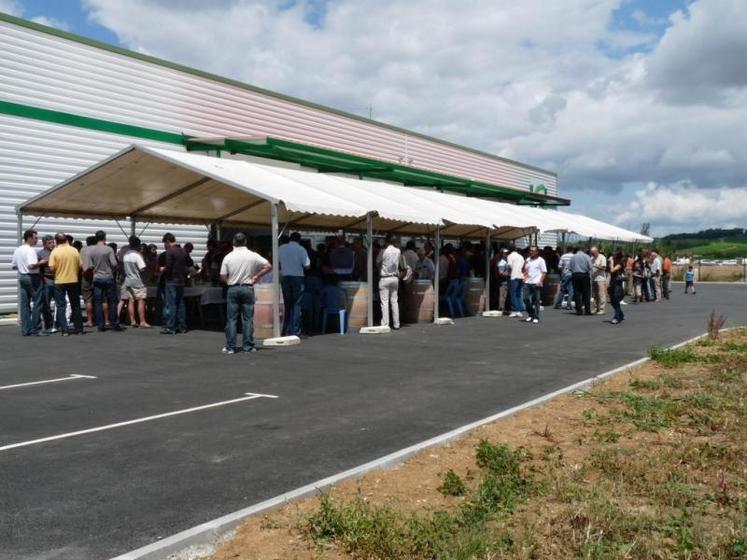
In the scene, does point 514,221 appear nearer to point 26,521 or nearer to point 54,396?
point 54,396

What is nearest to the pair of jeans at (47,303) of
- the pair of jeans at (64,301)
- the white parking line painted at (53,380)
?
the pair of jeans at (64,301)

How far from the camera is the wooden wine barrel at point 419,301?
57.0 ft

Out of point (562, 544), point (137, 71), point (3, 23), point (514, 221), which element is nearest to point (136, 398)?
point (562, 544)

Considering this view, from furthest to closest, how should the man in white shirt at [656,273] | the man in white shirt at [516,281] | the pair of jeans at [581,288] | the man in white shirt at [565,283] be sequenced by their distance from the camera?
the man in white shirt at [656,273] < the man in white shirt at [565,283] < the man in white shirt at [516,281] < the pair of jeans at [581,288]

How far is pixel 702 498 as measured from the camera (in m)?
4.72

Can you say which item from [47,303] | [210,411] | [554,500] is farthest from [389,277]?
[554,500]

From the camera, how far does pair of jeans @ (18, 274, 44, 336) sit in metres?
14.0

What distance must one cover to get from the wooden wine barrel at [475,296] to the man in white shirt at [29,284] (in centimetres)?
1070

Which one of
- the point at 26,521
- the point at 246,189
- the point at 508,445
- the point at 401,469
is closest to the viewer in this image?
the point at 26,521

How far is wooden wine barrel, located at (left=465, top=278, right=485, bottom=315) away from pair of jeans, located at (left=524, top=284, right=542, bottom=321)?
2.53 m

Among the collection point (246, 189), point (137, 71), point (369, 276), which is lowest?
point (369, 276)

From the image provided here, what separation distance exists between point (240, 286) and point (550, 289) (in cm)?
1473

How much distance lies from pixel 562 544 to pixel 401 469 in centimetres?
166

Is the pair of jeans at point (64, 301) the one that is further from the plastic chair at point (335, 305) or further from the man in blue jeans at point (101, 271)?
the plastic chair at point (335, 305)
